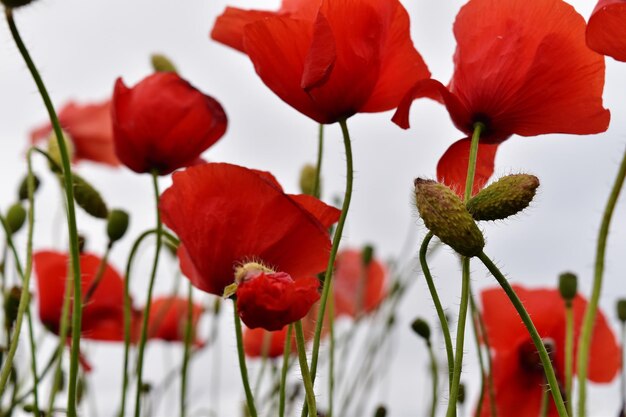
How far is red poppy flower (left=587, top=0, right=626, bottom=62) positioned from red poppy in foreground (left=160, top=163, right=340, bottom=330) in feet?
→ 0.87

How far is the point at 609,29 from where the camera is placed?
73 centimetres

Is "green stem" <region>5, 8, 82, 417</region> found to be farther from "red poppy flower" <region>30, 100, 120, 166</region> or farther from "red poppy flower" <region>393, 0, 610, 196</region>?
"red poppy flower" <region>30, 100, 120, 166</region>

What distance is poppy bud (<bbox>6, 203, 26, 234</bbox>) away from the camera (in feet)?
4.02

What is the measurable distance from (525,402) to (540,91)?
594mm

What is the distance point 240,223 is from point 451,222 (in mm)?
224

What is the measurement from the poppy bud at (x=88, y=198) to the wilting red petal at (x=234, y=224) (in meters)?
0.30

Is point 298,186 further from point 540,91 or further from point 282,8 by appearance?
point 540,91

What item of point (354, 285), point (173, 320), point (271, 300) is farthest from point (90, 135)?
point (271, 300)

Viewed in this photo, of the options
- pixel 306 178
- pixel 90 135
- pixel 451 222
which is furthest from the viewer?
Result: pixel 90 135

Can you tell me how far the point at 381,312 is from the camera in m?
1.57

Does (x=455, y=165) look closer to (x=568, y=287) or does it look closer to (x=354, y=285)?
(x=568, y=287)

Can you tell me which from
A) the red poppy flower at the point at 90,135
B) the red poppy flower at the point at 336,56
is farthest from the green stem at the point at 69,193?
the red poppy flower at the point at 90,135

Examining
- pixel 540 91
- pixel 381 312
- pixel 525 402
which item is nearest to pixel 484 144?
pixel 540 91

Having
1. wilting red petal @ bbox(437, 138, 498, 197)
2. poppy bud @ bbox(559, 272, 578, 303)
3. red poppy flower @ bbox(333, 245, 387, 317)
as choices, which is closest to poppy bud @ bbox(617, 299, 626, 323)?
poppy bud @ bbox(559, 272, 578, 303)
